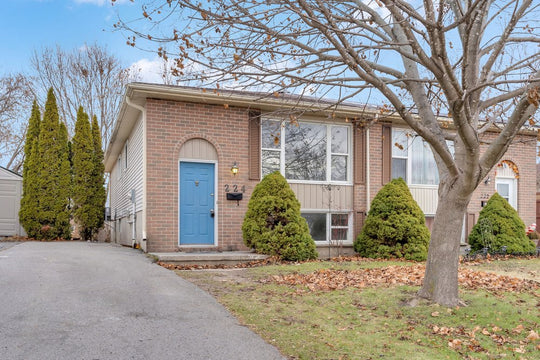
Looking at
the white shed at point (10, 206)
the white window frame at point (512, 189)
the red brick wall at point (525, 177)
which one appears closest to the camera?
the red brick wall at point (525, 177)

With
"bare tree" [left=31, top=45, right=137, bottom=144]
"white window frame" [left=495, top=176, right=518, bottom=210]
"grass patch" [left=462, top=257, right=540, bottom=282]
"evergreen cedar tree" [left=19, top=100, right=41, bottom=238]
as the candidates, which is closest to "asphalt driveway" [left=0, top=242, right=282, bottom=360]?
"grass patch" [left=462, top=257, right=540, bottom=282]

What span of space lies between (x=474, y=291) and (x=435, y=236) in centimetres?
127

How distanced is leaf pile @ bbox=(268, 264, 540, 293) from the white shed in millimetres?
12344

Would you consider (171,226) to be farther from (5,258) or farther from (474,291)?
(474,291)

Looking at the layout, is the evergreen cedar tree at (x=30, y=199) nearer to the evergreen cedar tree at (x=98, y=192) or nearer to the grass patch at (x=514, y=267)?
the evergreen cedar tree at (x=98, y=192)

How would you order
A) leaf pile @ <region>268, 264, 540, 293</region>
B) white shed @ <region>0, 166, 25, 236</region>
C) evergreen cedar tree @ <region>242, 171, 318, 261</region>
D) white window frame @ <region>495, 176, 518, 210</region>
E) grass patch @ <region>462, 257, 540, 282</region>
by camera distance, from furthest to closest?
white shed @ <region>0, 166, 25, 236</region>
white window frame @ <region>495, 176, 518, 210</region>
evergreen cedar tree @ <region>242, 171, 318, 261</region>
grass patch @ <region>462, 257, 540, 282</region>
leaf pile @ <region>268, 264, 540, 293</region>

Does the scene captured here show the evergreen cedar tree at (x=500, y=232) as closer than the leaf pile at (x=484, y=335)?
No

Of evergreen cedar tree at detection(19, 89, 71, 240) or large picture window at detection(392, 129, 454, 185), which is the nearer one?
large picture window at detection(392, 129, 454, 185)

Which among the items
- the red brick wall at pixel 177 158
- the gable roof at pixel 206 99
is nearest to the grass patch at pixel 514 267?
the red brick wall at pixel 177 158

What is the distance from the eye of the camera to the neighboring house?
10.2 metres

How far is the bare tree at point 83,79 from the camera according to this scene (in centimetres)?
2133

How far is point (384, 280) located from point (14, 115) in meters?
21.4

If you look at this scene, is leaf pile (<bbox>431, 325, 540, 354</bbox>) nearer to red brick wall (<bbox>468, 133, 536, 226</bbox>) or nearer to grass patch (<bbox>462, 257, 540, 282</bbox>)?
grass patch (<bbox>462, 257, 540, 282</bbox>)

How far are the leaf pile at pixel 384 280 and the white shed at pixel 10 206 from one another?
486 inches
